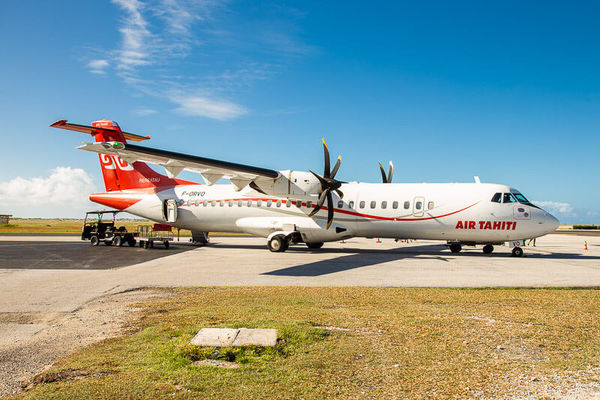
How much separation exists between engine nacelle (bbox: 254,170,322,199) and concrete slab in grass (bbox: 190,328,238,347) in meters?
15.0

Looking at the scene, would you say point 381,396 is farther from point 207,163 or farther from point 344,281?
point 207,163

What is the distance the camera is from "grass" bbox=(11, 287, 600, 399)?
4199mm

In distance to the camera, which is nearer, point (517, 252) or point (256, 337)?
point (256, 337)

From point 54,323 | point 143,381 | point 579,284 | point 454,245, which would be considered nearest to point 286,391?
point 143,381

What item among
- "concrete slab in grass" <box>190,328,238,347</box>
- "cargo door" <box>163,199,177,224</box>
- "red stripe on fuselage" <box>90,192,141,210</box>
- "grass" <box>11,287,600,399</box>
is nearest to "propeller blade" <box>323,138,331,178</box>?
Answer: "cargo door" <box>163,199,177,224</box>

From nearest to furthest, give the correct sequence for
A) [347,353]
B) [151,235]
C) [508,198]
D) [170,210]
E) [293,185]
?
[347,353] < [508,198] < [293,185] < [170,210] < [151,235]

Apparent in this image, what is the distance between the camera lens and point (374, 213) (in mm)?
21719

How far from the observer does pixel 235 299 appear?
9.15 meters

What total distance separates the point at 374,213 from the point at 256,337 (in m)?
16.7

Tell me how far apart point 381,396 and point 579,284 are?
10.8 metres

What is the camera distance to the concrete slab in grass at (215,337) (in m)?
5.41

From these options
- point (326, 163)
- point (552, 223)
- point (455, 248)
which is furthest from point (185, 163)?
point (552, 223)

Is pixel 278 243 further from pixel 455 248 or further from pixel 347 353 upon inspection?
pixel 347 353

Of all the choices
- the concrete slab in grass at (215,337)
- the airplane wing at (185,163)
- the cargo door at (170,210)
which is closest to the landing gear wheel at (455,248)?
the airplane wing at (185,163)
